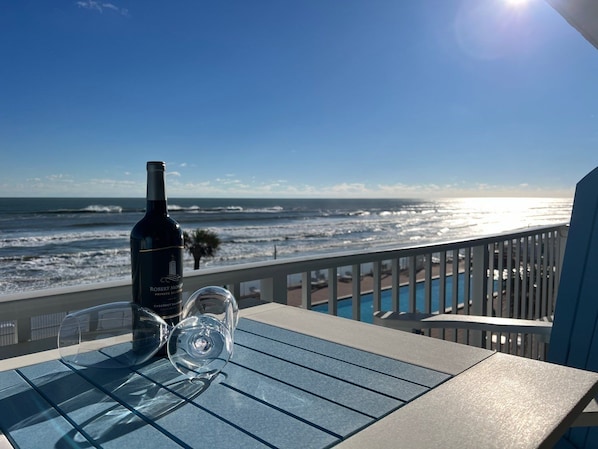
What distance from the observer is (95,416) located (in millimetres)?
563

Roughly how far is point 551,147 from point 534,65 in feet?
58.8

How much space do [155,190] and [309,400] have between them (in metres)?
0.44

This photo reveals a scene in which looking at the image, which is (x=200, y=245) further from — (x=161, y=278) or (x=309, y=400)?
(x=309, y=400)

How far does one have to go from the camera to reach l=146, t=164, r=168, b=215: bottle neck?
2.50 feet

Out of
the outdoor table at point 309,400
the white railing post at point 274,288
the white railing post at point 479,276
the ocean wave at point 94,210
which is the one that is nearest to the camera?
the outdoor table at point 309,400

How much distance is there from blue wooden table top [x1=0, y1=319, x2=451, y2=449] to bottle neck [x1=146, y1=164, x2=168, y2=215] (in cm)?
28

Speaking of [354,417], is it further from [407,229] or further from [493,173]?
[493,173]

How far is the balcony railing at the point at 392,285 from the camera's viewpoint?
3.58 ft

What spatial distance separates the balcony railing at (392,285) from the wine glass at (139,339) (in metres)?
0.41

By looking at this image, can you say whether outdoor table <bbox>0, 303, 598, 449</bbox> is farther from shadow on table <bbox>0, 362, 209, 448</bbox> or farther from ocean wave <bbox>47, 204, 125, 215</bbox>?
ocean wave <bbox>47, 204, 125, 215</bbox>

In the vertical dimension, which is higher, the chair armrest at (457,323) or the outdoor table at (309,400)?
the outdoor table at (309,400)

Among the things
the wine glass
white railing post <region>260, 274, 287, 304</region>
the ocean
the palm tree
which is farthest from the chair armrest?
the ocean

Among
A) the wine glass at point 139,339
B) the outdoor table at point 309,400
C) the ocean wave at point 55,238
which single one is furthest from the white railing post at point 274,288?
the ocean wave at point 55,238

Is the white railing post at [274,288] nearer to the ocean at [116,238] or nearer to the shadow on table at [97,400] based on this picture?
the shadow on table at [97,400]
